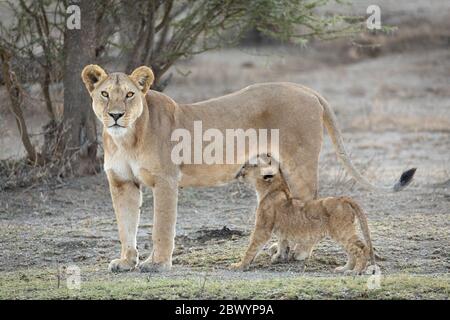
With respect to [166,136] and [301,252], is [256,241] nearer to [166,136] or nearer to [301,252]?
[301,252]

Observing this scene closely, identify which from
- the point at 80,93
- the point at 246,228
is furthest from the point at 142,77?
the point at 80,93

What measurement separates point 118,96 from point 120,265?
1.24 meters

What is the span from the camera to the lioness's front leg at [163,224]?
7355 millimetres

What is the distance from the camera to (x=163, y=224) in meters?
7.36

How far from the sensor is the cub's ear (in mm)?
7512

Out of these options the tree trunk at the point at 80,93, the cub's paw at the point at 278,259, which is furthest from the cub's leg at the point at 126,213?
the tree trunk at the point at 80,93

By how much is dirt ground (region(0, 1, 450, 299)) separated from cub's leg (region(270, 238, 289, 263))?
0.29 ft

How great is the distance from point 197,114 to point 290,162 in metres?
0.79

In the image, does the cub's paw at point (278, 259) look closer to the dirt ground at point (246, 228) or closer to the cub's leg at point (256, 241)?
the dirt ground at point (246, 228)

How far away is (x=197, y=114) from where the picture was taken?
7859mm
